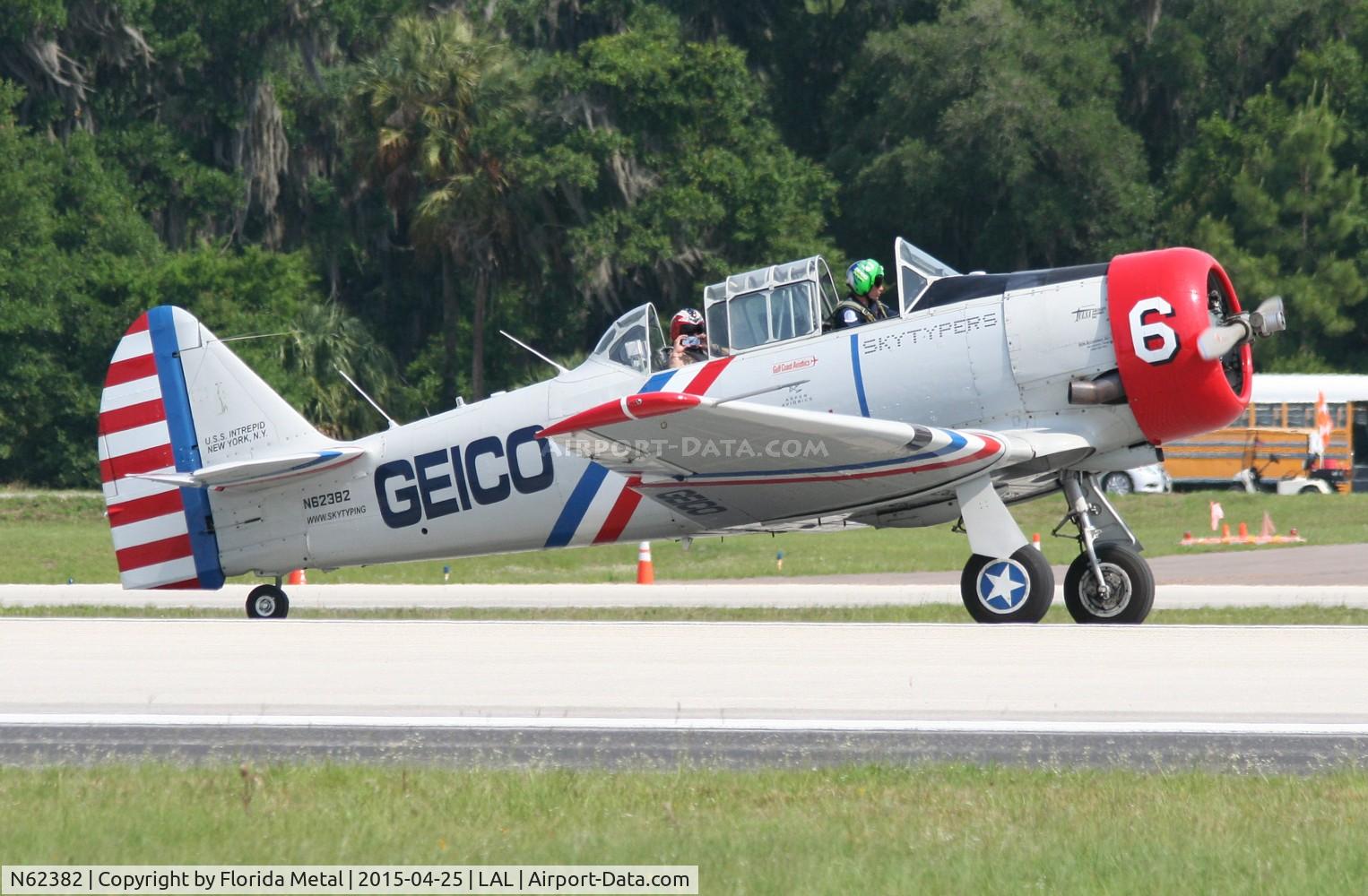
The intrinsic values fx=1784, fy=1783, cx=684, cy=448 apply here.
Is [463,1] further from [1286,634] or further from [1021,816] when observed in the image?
[1021,816]

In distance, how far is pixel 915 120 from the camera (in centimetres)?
4756

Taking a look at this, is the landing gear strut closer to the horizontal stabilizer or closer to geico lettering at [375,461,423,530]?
geico lettering at [375,461,423,530]

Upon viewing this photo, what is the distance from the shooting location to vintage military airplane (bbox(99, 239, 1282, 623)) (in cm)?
1281

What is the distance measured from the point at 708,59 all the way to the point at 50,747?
1511 inches

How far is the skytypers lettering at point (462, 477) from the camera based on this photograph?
1443 cm

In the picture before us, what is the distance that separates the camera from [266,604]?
15.7m

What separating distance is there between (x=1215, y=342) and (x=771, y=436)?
127 inches

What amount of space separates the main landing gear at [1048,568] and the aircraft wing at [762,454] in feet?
1.37

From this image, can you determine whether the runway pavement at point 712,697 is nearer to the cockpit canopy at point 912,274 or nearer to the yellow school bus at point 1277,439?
the cockpit canopy at point 912,274

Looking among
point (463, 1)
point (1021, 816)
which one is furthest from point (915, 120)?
point (1021, 816)

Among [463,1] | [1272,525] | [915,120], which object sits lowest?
[1272,525]

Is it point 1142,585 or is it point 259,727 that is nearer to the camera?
point 259,727

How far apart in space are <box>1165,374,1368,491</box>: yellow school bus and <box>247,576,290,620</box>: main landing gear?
2938 centimetres

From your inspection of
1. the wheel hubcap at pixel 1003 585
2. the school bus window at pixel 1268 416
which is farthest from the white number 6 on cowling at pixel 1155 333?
the school bus window at pixel 1268 416
